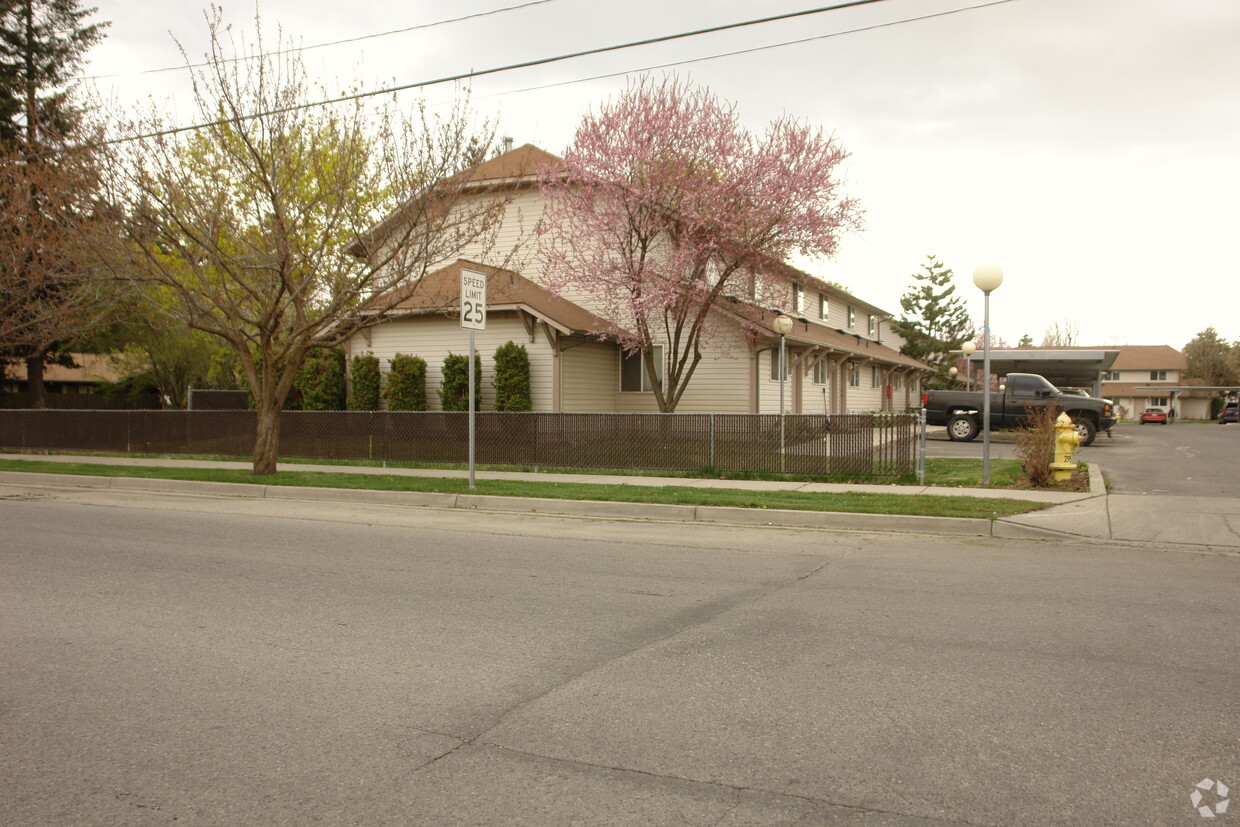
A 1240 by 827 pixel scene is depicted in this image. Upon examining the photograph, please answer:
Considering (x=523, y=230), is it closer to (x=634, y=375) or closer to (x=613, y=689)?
Answer: (x=634, y=375)

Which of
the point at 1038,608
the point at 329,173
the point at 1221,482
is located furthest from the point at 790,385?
the point at 1038,608

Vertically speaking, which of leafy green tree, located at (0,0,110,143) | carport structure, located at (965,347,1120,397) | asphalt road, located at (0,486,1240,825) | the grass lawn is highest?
leafy green tree, located at (0,0,110,143)

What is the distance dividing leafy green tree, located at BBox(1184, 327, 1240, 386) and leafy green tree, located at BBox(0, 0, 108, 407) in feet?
263

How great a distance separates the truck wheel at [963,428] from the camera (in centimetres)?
2544

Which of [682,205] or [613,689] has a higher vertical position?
[682,205]

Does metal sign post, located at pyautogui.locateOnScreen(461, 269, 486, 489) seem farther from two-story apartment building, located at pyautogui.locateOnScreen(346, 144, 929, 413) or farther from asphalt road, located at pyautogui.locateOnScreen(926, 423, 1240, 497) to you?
asphalt road, located at pyautogui.locateOnScreen(926, 423, 1240, 497)

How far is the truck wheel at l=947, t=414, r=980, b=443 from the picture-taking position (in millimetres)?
25438

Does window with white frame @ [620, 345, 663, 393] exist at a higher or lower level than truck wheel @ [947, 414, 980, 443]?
higher

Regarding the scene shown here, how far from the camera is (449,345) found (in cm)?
2284

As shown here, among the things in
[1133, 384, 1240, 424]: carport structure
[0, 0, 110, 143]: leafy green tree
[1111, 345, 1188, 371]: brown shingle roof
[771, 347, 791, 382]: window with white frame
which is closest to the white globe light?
[771, 347, 791, 382]: window with white frame

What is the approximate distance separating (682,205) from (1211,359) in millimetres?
72070

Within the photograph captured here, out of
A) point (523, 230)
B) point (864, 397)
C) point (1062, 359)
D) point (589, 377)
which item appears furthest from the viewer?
point (864, 397)

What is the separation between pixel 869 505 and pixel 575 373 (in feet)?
39.6

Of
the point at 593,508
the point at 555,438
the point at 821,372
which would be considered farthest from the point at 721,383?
the point at 593,508
